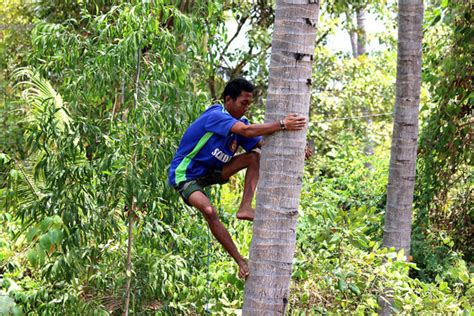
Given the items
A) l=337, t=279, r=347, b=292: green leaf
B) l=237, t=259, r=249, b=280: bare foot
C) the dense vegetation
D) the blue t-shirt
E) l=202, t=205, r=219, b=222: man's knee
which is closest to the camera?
l=237, t=259, r=249, b=280: bare foot

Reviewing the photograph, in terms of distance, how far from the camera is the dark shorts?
5469mm

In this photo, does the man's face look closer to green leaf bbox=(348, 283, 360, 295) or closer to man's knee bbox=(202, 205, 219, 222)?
man's knee bbox=(202, 205, 219, 222)

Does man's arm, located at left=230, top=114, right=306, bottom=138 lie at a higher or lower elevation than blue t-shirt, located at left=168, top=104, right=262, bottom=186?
higher

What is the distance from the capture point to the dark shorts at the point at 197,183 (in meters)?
5.47

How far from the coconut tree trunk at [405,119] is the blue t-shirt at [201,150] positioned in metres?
2.34

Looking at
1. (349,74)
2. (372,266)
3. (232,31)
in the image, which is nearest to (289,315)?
(372,266)

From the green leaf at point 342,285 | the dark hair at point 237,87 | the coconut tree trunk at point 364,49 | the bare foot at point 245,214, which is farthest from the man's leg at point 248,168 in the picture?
the coconut tree trunk at point 364,49

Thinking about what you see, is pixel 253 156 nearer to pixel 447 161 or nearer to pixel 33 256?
pixel 33 256

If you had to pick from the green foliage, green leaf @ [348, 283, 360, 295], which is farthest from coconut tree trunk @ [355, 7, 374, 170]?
green leaf @ [348, 283, 360, 295]

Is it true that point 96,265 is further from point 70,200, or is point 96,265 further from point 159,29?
point 159,29

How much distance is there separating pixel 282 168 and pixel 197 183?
1.30 meters

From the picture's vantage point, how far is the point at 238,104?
555 centimetres

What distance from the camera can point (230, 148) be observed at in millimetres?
5551

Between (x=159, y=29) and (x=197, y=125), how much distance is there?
1.37m
